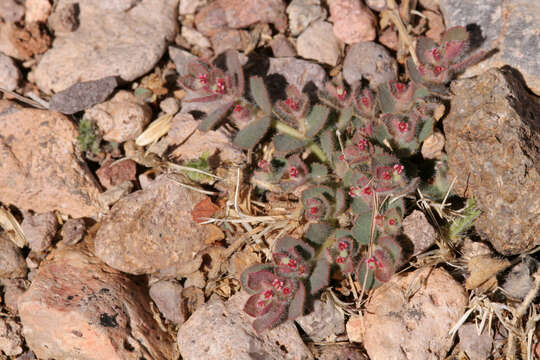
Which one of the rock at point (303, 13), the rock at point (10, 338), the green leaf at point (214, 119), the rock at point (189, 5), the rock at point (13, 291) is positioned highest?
the rock at point (303, 13)

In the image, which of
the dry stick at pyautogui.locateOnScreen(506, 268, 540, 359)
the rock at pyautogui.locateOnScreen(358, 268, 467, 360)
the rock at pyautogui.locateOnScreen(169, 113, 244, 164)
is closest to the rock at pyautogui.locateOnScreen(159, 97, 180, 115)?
the rock at pyautogui.locateOnScreen(169, 113, 244, 164)

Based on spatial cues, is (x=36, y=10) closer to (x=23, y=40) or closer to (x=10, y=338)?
(x=23, y=40)

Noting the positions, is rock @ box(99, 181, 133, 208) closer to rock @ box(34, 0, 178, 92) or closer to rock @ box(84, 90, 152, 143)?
rock @ box(84, 90, 152, 143)

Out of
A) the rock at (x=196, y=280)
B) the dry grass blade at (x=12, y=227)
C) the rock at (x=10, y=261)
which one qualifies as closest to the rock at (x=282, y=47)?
the rock at (x=196, y=280)

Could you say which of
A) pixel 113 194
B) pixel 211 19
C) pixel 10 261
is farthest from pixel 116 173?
pixel 211 19

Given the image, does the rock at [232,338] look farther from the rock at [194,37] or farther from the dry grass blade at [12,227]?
the rock at [194,37]

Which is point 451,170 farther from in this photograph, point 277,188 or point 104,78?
point 104,78

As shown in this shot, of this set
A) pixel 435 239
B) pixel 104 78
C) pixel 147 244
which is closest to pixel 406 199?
pixel 435 239
